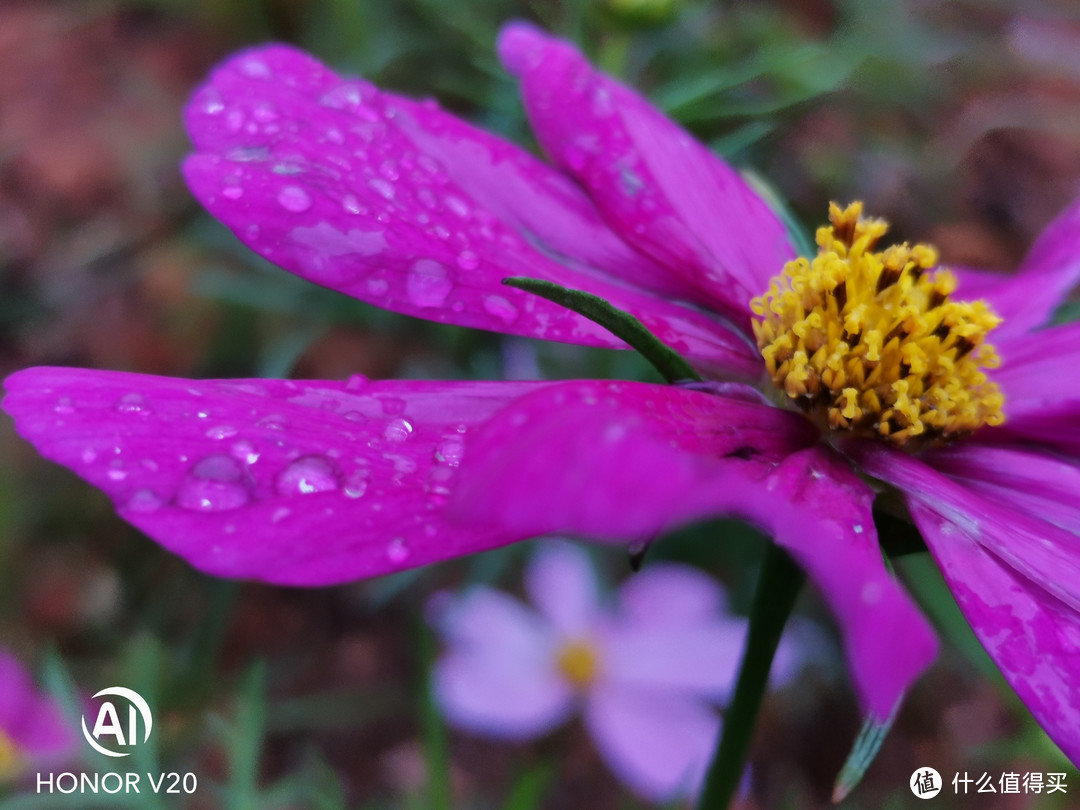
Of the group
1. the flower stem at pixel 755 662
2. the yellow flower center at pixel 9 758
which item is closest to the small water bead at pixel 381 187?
the flower stem at pixel 755 662

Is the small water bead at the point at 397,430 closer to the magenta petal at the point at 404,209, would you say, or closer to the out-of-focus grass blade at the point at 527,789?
the magenta petal at the point at 404,209

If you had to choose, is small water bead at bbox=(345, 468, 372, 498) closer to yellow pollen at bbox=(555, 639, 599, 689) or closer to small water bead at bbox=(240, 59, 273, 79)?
small water bead at bbox=(240, 59, 273, 79)

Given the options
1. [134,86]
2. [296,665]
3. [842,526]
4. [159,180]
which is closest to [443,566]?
[296,665]

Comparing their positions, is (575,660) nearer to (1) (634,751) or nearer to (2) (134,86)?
(1) (634,751)

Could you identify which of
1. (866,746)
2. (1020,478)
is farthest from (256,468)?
(1020,478)

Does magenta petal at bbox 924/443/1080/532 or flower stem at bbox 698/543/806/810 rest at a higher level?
magenta petal at bbox 924/443/1080/532

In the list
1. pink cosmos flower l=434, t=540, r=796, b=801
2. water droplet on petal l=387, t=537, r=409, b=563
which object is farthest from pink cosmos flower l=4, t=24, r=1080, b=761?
pink cosmos flower l=434, t=540, r=796, b=801
